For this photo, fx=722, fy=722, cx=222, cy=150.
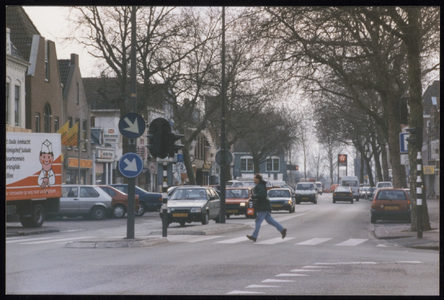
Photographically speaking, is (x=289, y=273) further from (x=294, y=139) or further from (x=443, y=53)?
(x=294, y=139)

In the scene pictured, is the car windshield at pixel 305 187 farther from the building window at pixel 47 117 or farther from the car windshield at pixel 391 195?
the car windshield at pixel 391 195

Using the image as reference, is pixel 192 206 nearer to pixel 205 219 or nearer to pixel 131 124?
pixel 205 219

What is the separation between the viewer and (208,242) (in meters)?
18.9

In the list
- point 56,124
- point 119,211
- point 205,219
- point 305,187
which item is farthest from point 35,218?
point 305,187

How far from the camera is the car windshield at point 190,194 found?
2808 centimetres

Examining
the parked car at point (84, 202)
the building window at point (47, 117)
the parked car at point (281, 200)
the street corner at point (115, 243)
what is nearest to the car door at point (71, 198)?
the parked car at point (84, 202)

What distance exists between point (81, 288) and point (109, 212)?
24.3m

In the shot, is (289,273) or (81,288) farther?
(289,273)

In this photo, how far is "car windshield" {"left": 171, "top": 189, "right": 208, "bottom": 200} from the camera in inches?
1105

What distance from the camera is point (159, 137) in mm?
18516

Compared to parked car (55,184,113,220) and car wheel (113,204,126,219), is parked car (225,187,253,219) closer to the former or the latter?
car wheel (113,204,126,219)

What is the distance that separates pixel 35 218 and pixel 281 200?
18.5 meters
